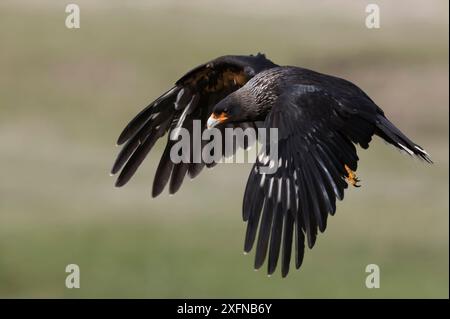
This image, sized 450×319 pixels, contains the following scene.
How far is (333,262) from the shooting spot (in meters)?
19.4

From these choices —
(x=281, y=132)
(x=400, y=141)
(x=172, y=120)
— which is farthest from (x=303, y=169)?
(x=172, y=120)

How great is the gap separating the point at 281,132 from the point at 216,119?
171 centimetres

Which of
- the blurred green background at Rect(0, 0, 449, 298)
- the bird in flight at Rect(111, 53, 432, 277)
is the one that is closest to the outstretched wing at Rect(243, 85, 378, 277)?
the bird in flight at Rect(111, 53, 432, 277)

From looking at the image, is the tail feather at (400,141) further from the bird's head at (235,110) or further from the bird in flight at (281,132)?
the bird's head at (235,110)

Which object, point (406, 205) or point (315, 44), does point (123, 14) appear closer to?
point (315, 44)

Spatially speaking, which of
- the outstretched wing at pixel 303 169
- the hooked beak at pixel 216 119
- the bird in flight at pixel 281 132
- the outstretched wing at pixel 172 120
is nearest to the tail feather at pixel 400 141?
the bird in flight at pixel 281 132

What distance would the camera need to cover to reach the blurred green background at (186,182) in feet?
60.8

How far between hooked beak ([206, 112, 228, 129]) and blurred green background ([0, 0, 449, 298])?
458 centimetres

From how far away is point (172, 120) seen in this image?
46.9 ft

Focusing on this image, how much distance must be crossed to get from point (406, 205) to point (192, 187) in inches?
129

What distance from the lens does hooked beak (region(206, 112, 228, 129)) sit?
42.9 ft

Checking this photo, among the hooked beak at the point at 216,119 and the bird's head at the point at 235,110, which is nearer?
the bird's head at the point at 235,110

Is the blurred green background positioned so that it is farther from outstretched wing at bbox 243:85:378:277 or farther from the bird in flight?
outstretched wing at bbox 243:85:378:277

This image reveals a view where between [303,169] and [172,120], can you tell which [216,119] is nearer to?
[172,120]
